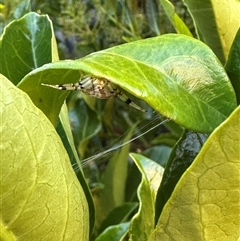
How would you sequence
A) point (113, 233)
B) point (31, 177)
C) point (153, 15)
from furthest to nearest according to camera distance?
point (153, 15)
point (113, 233)
point (31, 177)

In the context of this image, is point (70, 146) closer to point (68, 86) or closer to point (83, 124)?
point (68, 86)

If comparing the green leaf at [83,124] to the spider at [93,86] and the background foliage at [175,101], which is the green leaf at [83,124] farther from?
the spider at [93,86]

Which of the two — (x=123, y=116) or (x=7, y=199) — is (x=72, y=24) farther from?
(x=7, y=199)


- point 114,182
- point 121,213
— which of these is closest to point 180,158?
point 121,213

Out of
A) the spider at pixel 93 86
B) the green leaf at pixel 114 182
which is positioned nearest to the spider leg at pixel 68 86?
the spider at pixel 93 86

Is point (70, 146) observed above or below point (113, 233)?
above

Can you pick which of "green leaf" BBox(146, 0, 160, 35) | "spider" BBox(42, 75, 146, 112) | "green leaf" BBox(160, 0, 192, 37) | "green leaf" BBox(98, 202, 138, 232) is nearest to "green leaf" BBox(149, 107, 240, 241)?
"spider" BBox(42, 75, 146, 112)
